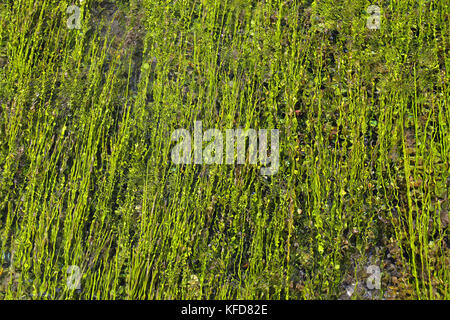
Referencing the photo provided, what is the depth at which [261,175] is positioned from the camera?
9.14 ft

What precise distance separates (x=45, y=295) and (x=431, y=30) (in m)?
3.34

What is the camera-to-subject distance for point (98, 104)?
3027mm

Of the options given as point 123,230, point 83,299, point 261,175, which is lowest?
point 83,299

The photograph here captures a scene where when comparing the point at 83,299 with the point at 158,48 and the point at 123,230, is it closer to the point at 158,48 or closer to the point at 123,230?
the point at 123,230

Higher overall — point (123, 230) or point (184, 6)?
point (184, 6)

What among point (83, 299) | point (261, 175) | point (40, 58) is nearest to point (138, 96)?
point (40, 58)

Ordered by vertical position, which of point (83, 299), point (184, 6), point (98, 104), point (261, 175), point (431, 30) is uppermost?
point (184, 6)

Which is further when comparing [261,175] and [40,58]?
[40,58]

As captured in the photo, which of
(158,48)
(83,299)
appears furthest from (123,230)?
(158,48)

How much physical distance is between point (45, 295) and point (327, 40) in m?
2.70
